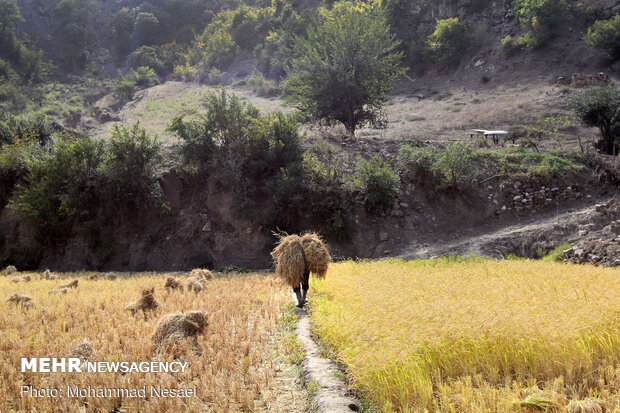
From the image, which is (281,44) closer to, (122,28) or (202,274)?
(122,28)

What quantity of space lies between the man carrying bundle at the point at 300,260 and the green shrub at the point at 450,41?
4034 centimetres

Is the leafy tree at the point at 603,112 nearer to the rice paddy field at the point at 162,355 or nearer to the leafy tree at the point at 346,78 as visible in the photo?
the leafy tree at the point at 346,78

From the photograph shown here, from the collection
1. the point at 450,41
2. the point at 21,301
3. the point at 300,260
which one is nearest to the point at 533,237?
the point at 300,260

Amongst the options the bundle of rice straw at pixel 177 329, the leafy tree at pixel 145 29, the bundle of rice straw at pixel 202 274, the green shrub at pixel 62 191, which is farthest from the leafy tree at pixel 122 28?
the bundle of rice straw at pixel 177 329

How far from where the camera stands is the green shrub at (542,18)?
37969 millimetres

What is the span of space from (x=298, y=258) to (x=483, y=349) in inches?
183

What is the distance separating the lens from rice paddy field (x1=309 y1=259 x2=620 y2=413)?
12.7ft

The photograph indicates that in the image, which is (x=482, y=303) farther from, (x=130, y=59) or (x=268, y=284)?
(x=130, y=59)

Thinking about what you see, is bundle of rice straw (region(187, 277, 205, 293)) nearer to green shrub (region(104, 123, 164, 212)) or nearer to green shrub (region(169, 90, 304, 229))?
green shrub (region(169, 90, 304, 229))

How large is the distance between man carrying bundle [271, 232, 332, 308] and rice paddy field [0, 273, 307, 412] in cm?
77

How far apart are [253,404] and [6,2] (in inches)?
2980

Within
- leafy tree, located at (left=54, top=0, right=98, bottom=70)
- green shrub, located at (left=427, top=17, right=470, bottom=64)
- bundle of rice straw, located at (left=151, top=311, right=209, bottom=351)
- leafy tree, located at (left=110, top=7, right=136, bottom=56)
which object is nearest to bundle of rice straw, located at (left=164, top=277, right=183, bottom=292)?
bundle of rice straw, located at (left=151, top=311, right=209, bottom=351)

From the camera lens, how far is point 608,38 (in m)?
33.3

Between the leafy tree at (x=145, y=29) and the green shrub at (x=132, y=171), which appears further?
the leafy tree at (x=145, y=29)
